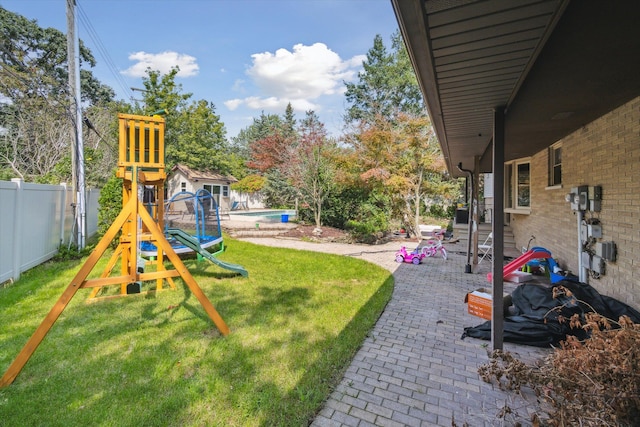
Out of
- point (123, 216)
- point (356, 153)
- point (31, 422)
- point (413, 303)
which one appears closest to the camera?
point (31, 422)

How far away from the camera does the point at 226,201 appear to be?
25.2 m

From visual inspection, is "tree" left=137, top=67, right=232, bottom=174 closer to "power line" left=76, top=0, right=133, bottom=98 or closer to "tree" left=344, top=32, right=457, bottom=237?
"power line" left=76, top=0, right=133, bottom=98

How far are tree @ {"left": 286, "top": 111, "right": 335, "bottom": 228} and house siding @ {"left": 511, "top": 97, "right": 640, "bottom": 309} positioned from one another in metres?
8.53

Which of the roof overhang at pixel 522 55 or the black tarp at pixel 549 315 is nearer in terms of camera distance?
the roof overhang at pixel 522 55

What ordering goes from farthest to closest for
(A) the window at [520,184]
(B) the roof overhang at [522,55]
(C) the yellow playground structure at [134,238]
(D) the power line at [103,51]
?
(A) the window at [520,184] → (D) the power line at [103,51] → (C) the yellow playground structure at [134,238] → (B) the roof overhang at [522,55]

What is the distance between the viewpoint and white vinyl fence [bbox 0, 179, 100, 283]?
5.05 m

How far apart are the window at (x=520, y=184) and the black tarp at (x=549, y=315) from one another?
18.3 feet

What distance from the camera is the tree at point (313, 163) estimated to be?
12.7 m

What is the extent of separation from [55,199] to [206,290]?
4.88 meters

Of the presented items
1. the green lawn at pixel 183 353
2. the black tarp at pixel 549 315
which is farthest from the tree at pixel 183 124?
the black tarp at pixel 549 315

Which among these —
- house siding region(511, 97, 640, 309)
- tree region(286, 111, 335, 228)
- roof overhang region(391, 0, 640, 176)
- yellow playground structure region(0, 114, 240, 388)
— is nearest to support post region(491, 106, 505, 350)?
roof overhang region(391, 0, 640, 176)

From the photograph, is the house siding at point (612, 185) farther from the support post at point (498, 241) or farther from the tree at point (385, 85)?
the tree at point (385, 85)

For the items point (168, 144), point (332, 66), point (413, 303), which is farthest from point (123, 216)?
point (332, 66)

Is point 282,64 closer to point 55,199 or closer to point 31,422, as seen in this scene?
point 55,199
